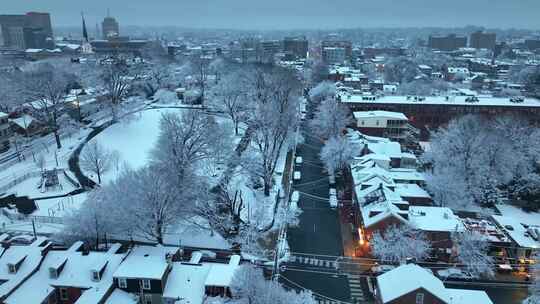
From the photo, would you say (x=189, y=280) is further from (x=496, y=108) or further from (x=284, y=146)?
(x=496, y=108)

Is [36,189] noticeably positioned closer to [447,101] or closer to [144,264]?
[144,264]

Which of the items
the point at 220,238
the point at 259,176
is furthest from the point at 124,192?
the point at 259,176

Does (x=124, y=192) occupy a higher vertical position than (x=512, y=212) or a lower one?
higher

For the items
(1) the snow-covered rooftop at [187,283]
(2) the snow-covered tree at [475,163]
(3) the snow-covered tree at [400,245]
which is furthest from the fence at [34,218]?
(2) the snow-covered tree at [475,163]

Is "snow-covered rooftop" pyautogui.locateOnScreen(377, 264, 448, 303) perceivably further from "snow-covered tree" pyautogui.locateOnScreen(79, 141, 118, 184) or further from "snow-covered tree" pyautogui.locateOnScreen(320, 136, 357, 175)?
"snow-covered tree" pyautogui.locateOnScreen(79, 141, 118, 184)

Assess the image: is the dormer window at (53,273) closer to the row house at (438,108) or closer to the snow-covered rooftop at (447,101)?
the row house at (438,108)

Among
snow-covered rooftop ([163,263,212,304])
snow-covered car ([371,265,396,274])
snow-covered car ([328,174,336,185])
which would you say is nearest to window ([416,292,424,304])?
snow-covered car ([371,265,396,274])
